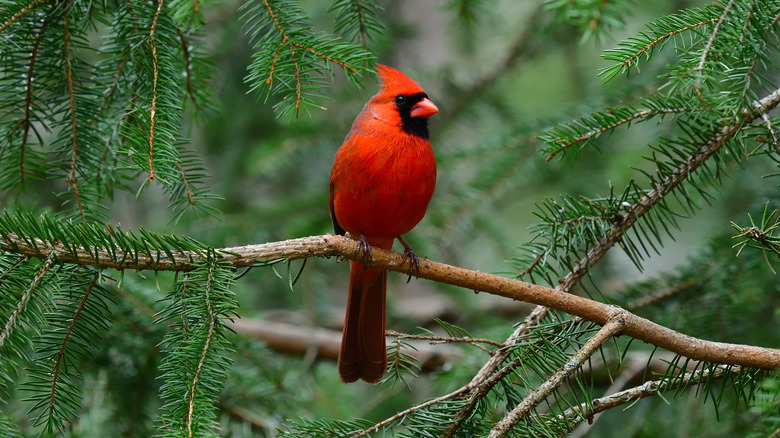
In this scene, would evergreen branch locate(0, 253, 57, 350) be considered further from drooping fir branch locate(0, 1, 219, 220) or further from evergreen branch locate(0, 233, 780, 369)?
drooping fir branch locate(0, 1, 219, 220)

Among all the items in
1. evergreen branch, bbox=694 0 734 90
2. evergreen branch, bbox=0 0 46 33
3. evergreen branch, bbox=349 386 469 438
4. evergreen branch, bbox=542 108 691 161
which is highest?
evergreen branch, bbox=0 0 46 33

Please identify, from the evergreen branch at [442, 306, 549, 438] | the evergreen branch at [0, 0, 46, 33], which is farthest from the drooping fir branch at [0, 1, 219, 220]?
the evergreen branch at [442, 306, 549, 438]

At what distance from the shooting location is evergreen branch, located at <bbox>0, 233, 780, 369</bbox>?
1.44 metres

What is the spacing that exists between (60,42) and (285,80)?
69 centimetres

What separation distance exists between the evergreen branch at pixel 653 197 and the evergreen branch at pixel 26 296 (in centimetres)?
123

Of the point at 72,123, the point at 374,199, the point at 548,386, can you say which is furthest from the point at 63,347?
the point at 374,199

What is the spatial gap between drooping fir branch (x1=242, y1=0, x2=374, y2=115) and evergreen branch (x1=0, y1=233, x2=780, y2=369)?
13.6 inches

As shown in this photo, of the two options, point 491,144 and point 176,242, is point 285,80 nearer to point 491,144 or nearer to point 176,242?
point 176,242

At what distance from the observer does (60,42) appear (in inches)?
73.6

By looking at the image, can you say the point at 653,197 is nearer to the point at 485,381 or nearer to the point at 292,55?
the point at 485,381

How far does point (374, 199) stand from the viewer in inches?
97.1

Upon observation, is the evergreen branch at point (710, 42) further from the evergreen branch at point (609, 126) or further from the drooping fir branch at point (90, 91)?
the drooping fir branch at point (90, 91)

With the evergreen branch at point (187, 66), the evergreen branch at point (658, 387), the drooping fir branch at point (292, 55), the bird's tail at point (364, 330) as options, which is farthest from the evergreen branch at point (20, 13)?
the evergreen branch at point (658, 387)

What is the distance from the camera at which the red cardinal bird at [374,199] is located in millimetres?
2412
